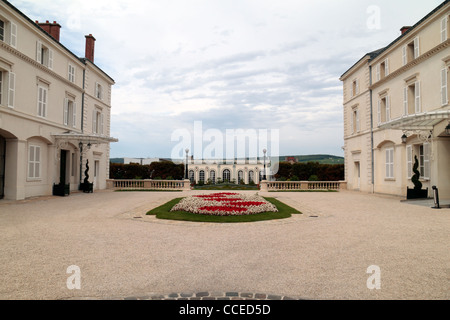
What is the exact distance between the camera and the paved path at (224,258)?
397 centimetres

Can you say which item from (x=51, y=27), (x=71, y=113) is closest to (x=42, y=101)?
(x=71, y=113)

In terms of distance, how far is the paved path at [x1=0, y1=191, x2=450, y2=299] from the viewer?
13.0 ft

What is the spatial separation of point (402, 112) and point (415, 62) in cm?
319

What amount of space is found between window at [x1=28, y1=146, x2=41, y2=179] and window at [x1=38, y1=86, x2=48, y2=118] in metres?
2.19

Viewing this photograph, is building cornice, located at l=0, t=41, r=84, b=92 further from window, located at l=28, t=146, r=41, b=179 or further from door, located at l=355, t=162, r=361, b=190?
door, located at l=355, t=162, r=361, b=190

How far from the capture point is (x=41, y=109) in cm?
1775

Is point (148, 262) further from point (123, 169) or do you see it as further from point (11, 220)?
point (123, 169)

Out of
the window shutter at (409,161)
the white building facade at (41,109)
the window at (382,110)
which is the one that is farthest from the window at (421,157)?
the white building facade at (41,109)

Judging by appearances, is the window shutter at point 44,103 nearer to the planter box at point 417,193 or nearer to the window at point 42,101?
the window at point 42,101

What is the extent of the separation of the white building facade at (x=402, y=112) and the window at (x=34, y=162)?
20.5 meters

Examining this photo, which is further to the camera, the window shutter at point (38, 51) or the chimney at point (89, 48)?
the chimney at point (89, 48)

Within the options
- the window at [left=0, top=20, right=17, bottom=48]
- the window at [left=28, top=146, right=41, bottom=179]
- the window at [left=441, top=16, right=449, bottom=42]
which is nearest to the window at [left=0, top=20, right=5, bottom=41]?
the window at [left=0, top=20, right=17, bottom=48]

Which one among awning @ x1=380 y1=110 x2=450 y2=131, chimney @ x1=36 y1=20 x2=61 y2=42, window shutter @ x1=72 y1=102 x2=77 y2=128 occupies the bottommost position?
awning @ x1=380 y1=110 x2=450 y2=131
